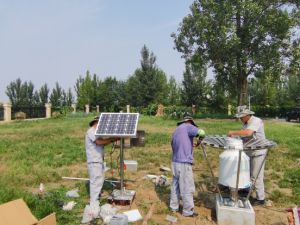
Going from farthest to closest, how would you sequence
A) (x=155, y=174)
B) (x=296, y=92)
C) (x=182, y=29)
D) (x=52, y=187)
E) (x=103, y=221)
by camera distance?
(x=296, y=92) → (x=182, y=29) → (x=155, y=174) → (x=52, y=187) → (x=103, y=221)

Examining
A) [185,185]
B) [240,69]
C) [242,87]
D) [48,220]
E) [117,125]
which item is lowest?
[48,220]

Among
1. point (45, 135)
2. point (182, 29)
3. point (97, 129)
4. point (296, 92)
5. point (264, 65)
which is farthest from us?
point (296, 92)

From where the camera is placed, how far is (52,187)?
27.7 feet

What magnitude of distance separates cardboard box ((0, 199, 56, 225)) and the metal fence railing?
108 feet

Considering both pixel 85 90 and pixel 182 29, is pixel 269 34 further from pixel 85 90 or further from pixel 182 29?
pixel 85 90

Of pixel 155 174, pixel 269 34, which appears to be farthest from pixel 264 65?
pixel 155 174

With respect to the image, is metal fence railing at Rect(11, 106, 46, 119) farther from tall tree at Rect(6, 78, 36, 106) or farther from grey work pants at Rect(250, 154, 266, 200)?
grey work pants at Rect(250, 154, 266, 200)

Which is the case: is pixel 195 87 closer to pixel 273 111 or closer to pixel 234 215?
pixel 273 111

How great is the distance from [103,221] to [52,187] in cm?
259

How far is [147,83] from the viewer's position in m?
48.6

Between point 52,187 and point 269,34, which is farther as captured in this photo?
point 269,34

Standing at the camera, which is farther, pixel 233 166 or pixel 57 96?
pixel 57 96

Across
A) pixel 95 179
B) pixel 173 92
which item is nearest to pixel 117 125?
pixel 95 179

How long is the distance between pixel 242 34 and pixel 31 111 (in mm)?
22142
